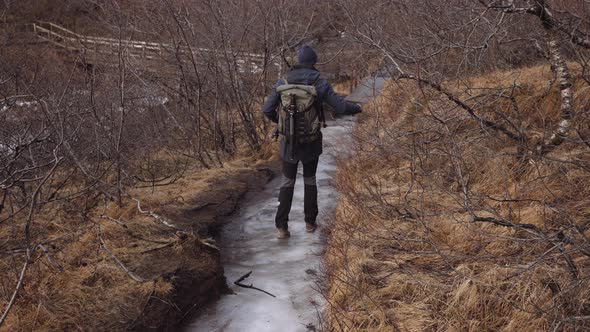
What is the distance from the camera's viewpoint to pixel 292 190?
572 centimetres

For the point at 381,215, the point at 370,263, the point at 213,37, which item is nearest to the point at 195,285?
the point at 370,263

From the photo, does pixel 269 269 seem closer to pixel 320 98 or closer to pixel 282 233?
pixel 282 233

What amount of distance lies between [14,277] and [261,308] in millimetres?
1997

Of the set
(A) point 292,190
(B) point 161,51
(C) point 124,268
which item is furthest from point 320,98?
(B) point 161,51

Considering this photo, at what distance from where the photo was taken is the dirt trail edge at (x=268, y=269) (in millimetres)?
4324

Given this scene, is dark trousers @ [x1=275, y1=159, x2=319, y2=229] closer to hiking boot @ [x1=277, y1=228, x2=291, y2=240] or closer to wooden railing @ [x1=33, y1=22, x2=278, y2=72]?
hiking boot @ [x1=277, y1=228, x2=291, y2=240]

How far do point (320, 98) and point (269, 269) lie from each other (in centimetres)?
180

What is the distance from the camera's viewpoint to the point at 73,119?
323 inches

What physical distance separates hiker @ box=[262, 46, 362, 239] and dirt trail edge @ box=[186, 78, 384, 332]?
0.56 metres

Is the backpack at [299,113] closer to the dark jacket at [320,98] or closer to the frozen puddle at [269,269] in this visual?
the dark jacket at [320,98]

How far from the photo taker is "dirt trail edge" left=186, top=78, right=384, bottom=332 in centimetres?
432

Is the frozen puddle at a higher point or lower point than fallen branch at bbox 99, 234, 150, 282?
lower

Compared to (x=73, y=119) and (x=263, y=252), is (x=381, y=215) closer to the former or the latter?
(x=263, y=252)

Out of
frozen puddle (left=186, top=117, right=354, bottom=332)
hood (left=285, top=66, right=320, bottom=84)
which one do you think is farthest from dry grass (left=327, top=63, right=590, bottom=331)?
hood (left=285, top=66, right=320, bottom=84)
